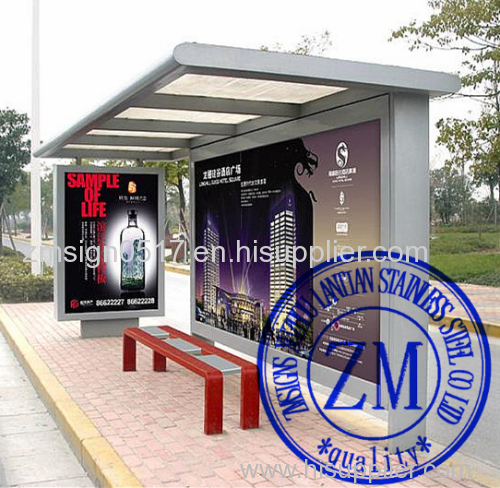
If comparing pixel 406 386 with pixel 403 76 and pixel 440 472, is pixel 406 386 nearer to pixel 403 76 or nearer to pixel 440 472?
pixel 440 472

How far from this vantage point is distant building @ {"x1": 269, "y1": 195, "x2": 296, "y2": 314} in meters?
6.58

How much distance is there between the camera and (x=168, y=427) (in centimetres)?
577

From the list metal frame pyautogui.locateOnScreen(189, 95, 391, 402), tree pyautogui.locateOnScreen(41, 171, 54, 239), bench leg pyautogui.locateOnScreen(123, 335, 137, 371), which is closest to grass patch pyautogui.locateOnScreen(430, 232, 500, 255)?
metal frame pyautogui.locateOnScreen(189, 95, 391, 402)

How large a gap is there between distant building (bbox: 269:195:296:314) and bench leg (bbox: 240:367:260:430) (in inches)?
40.1

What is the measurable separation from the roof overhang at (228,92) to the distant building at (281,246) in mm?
789

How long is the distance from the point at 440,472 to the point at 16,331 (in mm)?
7462

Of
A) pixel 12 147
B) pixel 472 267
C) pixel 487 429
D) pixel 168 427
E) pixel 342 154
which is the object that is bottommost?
pixel 487 429

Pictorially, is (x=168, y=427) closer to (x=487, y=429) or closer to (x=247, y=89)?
(x=247, y=89)

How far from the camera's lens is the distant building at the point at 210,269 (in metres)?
8.40

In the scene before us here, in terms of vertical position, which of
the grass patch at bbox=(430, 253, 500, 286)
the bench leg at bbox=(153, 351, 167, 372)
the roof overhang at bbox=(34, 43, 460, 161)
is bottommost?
the bench leg at bbox=(153, 351, 167, 372)

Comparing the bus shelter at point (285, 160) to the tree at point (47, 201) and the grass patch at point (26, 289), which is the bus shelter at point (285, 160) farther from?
the tree at point (47, 201)

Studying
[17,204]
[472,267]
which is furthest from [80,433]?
[17,204]

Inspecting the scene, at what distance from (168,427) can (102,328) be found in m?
4.75

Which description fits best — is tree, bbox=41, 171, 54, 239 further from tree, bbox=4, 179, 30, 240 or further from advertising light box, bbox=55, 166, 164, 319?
advertising light box, bbox=55, 166, 164, 319
